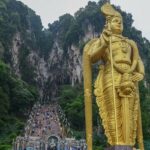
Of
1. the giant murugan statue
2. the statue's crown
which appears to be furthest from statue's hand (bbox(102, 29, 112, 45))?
the statue's crown

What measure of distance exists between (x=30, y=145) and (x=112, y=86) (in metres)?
12.0

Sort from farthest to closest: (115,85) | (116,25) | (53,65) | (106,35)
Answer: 1. (53,65)
2. (116,25)
3. (106,35)
4. (115,85)

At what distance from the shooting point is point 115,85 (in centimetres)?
670

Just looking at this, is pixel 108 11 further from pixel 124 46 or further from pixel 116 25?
pixel 124 46

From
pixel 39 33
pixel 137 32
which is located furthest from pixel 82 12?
pixel 39 33

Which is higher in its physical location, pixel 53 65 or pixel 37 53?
pixel 37 53

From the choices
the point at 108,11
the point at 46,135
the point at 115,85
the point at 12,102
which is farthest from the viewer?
the point at 12,102

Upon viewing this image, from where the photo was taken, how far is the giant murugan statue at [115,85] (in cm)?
658

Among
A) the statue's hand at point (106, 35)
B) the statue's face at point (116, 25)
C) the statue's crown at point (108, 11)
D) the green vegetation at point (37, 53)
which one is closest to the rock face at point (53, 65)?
the green vegetation at point (37, 53)

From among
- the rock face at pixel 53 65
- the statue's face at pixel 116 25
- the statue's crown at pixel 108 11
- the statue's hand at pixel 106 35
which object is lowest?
the statue's hand at pixel 106 35

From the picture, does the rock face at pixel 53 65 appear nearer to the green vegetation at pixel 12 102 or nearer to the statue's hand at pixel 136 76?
the green vegetation at pixel 12 102

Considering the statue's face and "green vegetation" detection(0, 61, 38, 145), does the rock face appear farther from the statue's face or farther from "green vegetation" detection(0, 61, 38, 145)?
the statue's face

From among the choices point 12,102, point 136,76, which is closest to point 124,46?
point 136,76

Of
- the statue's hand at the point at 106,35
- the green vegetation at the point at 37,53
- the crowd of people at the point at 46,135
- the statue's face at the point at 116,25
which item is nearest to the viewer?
the statue's hand at the point at 106,35
